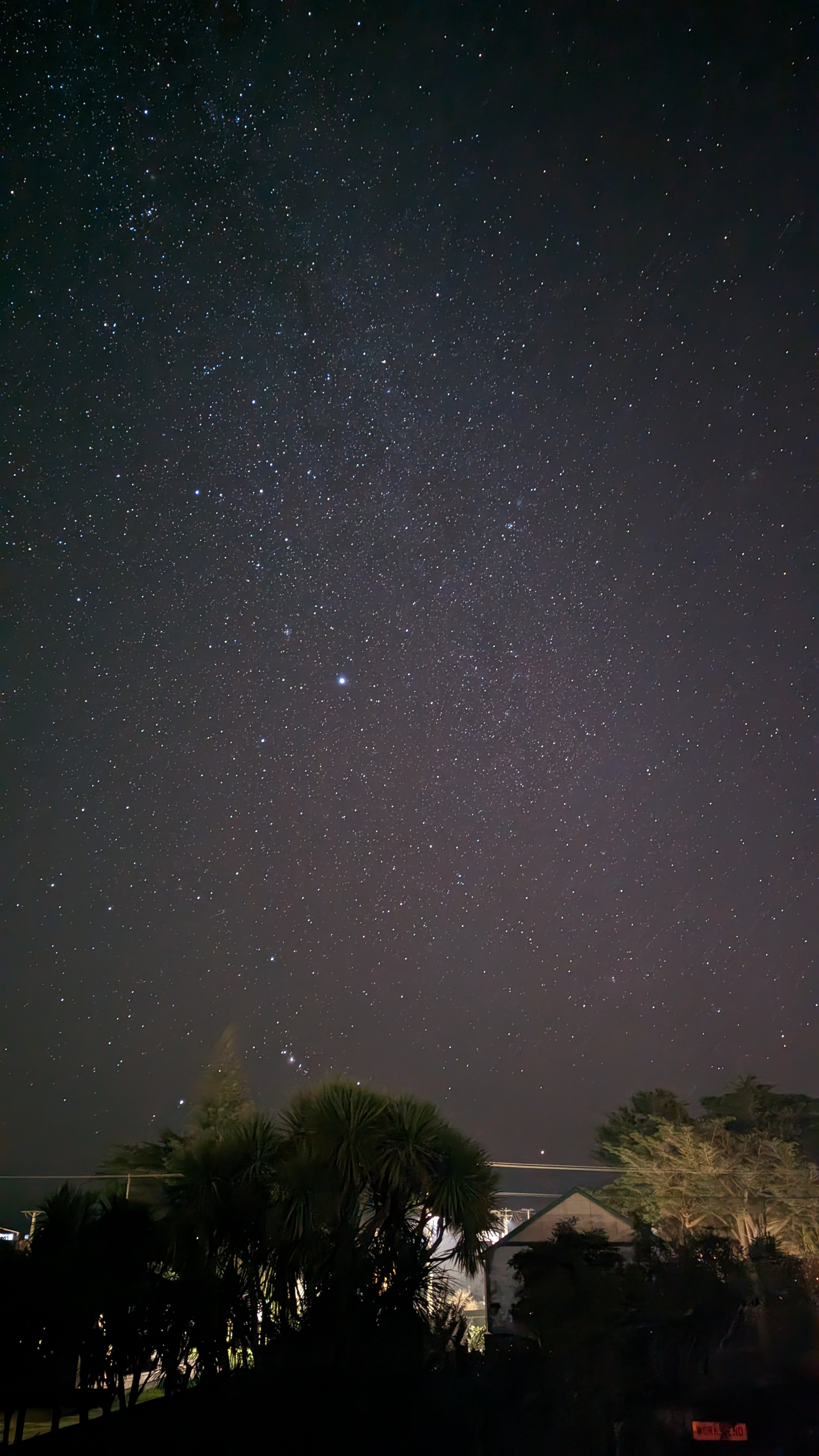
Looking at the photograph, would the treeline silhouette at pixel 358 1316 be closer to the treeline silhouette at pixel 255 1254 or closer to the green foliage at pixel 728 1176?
the treeline silhouette at pixel 255 1254

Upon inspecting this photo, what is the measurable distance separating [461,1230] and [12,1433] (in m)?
7.33

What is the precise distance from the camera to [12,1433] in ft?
47.9

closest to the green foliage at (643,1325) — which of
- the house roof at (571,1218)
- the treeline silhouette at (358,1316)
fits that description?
the treeline silhouette at (358,1316)

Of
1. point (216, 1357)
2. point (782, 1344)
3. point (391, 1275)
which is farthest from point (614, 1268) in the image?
point (216, 1357)

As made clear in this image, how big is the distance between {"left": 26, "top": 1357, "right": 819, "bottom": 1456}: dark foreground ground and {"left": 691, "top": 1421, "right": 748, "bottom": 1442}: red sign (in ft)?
0.43

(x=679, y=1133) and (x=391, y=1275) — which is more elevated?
(x=679, y=1133)

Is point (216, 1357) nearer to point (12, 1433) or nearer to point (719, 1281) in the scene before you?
point (12, 1433)

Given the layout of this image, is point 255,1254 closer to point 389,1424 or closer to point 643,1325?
point 389,1424

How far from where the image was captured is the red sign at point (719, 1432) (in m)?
13.9

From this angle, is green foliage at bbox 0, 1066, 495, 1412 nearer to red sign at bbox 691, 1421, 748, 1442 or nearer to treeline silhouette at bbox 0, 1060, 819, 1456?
treeline silhouette at bbox 0, 1060, 819, 1456

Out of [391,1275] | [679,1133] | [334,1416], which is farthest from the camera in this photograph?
[679,1133]

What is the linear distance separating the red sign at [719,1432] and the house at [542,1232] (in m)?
5.90

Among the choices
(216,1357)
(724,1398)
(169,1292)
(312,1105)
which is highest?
(312,1105)

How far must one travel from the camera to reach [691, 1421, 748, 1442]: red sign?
13.9 m
